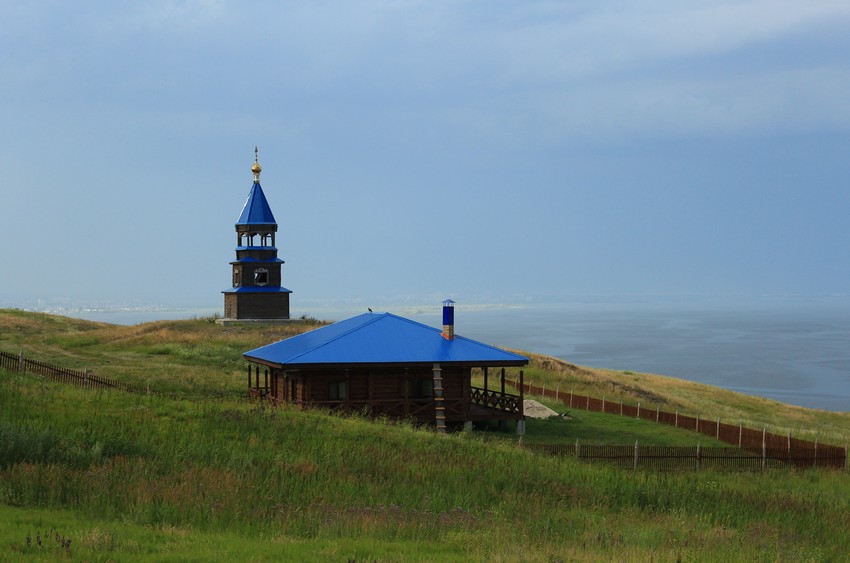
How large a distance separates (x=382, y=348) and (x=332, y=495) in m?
17.1

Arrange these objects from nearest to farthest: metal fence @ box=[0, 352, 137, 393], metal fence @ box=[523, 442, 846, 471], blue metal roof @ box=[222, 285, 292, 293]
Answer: metal fence @ box=[523, 442, 846, 471] → metal fence @ box=[0, 352, 137, 393] → blue metal roof @ box=[222, 285, 292, 293]

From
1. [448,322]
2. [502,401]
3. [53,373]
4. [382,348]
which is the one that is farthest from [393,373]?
[53,373]

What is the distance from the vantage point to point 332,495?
1736 cm

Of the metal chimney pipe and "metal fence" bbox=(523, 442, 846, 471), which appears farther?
the metal chimney pipe

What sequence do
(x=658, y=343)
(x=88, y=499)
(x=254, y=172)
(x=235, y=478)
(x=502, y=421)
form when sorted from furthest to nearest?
(x=658, y=343)
(x=254, y=172)
(x=502, y=421)
(x=235, y=478)
(x=88, y=499)

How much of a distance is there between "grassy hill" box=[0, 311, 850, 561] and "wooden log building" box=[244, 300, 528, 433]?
2102 mm

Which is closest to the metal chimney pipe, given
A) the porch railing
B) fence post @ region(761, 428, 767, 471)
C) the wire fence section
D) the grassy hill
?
the porch railing

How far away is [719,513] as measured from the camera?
19797 millimetres

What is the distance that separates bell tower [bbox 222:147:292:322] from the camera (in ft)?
229

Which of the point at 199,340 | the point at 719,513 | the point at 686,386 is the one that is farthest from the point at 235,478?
the point at 686,386

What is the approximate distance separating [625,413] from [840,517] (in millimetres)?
20761

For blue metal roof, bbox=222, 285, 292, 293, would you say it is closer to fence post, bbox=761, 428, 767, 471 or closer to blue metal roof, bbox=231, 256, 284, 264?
blue metal roof, bbox=231, 256, 284, 264

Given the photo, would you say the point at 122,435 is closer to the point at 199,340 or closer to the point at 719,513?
the point at 719,513

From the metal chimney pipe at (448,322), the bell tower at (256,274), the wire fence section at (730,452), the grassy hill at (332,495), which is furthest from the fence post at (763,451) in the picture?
the bell tower at (256,274)
